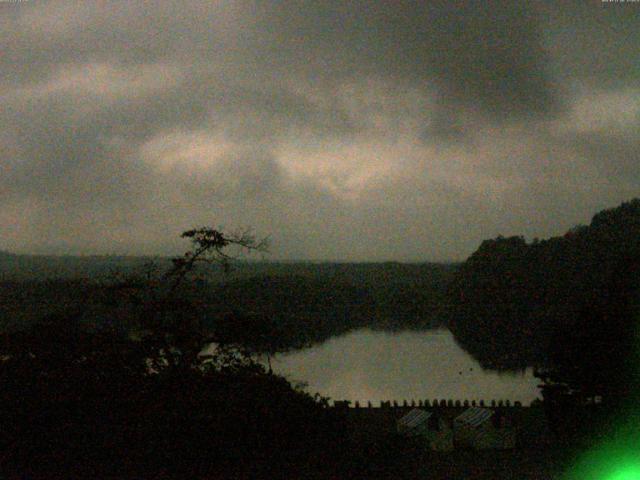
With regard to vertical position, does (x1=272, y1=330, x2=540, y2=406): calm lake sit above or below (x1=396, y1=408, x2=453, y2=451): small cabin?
below

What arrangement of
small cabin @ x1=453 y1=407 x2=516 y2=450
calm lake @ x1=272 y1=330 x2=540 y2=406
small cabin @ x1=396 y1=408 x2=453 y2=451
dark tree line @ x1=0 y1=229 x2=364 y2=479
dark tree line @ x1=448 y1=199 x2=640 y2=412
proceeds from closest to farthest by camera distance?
dark tree line @ x1=0 y1=229 x2=364 y2=479 < dark tree line @ x1=448 y1=199 x2=640 y2=412 < small cabin @ x1=453 y1=407 x2=516 y2=450 < small cabin @ x1=396 y1=408 x2=453 y2=451 < calm lake @ x1=272 y1=330 x2=540 y2=406

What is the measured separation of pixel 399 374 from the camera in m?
35.2

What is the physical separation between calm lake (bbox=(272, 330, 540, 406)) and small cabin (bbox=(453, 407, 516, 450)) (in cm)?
819

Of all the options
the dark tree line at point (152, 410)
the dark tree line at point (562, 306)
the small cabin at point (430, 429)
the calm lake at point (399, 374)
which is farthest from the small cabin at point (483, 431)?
the calm lake at point (399, 374)

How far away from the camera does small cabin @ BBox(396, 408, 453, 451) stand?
50.3 feet

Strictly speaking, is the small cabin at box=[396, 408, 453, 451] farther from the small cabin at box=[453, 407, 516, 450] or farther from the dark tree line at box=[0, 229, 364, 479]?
the dark tree line at box=[0, 229, 364, 479]

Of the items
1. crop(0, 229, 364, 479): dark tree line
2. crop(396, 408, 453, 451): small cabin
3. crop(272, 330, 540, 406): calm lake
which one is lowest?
crop(272, 330, 540, 406): calm lake

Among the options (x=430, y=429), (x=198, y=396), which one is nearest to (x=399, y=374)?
(x=430, y=429)

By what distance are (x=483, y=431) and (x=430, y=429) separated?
1.26m

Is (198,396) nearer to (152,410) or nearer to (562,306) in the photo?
(152,410)

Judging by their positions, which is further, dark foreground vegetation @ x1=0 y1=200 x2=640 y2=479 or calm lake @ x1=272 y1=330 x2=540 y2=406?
calm lake @ x1=272 y1=330 x2=540 y2=406

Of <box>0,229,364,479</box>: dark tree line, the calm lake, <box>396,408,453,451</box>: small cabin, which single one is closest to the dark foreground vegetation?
<box>0,229,364,479</box>: dark tree line

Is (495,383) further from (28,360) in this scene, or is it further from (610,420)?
(28,360)

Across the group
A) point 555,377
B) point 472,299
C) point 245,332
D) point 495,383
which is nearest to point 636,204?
point 472,299
